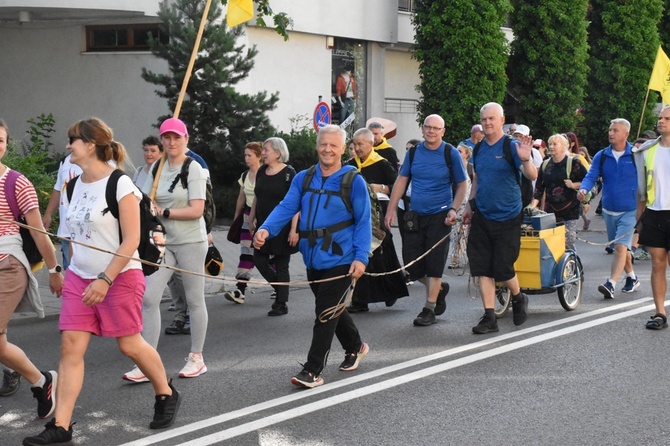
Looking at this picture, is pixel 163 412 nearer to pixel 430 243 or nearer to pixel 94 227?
pixel 94 227

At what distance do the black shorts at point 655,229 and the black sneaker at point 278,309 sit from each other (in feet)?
11.1

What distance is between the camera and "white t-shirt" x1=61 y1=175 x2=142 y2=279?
555 centimetres

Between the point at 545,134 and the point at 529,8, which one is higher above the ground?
the point at 529,8

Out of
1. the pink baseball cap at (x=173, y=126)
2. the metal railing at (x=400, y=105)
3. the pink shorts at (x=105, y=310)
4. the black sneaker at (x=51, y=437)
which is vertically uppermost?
the metal railing at (x=400, y=105)

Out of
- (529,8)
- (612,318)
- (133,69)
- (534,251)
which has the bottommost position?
(612,318)

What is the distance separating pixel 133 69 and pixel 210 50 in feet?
9.77

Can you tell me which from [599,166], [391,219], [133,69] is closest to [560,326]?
[391,219]

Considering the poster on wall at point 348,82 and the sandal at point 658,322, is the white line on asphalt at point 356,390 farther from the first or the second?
the poster on wall at point 348,82

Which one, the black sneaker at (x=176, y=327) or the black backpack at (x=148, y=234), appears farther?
the black sneaker at (x=176, y=327)

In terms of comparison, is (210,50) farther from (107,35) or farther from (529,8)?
(529,8)

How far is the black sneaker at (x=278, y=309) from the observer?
33.3 ft

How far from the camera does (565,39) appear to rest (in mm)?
28203

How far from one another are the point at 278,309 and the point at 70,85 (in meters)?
12.8

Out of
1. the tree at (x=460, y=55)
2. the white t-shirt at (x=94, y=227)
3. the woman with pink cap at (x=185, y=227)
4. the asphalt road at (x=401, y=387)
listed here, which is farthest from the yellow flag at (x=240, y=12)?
the tree at (x=460, y=55)
